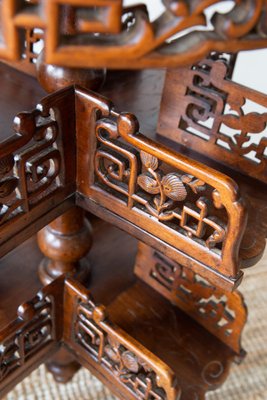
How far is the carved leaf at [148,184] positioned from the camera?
2.13 feet

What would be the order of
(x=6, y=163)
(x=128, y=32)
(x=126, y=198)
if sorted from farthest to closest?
(x=126, y=198)
(x=6, y=163)
(x=128, y=32)

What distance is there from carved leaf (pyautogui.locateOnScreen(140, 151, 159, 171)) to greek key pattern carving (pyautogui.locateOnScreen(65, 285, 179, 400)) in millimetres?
302

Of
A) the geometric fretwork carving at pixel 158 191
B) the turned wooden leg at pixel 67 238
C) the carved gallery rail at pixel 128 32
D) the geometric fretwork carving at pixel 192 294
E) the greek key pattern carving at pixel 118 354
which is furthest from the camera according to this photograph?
the geometric fretwork carving at pixel 192 294

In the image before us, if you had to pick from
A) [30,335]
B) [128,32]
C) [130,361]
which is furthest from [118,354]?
[128,32]

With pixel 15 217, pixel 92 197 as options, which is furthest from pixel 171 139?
pixel 15 217

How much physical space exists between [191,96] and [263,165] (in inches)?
6.2

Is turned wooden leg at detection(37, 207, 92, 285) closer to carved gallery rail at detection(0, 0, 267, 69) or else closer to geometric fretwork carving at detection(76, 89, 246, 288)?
geometric fretwork carving at detection(76, 89, 246, 288)

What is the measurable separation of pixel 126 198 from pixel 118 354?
11.5 inches

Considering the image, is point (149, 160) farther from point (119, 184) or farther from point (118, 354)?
point (118, 354)

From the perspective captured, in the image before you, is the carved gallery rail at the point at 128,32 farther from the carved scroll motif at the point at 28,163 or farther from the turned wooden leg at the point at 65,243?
the turned wooden leg at the point at 65,243

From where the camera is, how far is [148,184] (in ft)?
2.15

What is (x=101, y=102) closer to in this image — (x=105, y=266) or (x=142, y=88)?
(x=142, y=88)

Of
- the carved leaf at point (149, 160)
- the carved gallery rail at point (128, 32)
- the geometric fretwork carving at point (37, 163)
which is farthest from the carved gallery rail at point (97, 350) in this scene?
the carved gallery rail at point (128, 32)

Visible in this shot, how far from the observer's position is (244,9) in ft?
1.07
